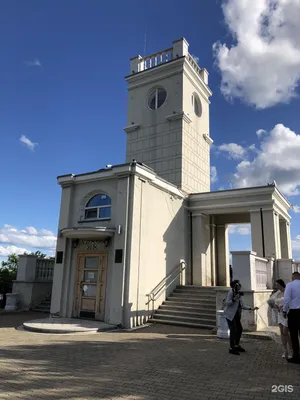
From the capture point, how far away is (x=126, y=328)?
1033cm

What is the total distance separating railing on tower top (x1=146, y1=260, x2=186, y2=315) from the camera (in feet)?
38.2

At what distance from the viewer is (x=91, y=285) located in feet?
38.3

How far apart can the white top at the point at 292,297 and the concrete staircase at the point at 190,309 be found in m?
4.32

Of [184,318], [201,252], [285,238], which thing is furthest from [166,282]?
[285,238]

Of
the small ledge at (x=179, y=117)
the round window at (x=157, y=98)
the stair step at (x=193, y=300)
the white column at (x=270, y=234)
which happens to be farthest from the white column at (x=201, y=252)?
the round window at (x=157, y=98)

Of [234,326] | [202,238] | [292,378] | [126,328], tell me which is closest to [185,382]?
[292,378]

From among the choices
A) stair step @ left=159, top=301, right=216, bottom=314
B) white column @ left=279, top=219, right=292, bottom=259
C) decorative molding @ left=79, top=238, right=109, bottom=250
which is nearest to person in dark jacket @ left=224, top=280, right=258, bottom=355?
stair step @ left=159, top=301, right=216, bottom=314

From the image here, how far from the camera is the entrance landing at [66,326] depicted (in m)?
9.35

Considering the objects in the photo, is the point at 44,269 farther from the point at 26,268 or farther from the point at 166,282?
the point at 166,282

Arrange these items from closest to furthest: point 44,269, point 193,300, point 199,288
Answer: point 193,300, point 199,288, point 44,269

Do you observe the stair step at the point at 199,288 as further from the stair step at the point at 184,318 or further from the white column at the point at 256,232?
the white column at the point at 256,232

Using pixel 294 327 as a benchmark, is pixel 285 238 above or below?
above

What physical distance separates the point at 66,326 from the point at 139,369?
4749 mm

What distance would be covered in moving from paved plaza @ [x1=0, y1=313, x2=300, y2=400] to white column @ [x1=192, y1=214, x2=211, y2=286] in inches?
225
